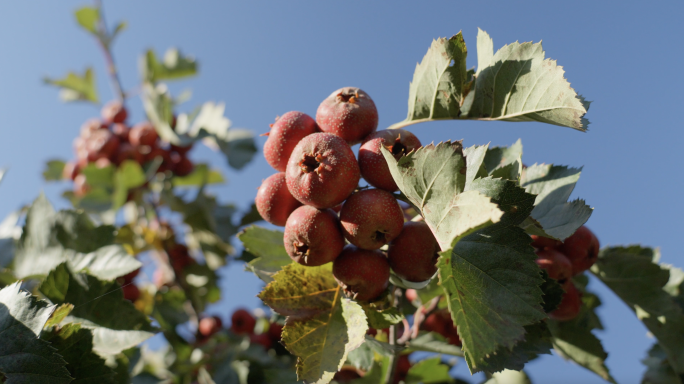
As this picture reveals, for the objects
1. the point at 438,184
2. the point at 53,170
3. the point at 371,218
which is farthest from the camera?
the point at 53,170

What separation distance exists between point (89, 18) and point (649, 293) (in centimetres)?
376

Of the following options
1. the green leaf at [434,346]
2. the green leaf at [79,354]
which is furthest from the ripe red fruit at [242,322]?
the green leaf at [79,354]

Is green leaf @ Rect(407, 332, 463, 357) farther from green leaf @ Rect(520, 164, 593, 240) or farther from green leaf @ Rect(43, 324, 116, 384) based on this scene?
green leaf @ Rect(43, 324, 116, 384)

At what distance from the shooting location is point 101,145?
294cm

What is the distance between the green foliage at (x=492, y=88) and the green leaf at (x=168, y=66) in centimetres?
244

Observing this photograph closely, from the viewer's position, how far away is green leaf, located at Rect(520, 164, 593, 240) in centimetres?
123

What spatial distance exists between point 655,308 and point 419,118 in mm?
1162

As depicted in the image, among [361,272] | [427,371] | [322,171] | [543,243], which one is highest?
[322,171]

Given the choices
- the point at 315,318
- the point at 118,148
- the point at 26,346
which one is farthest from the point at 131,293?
the point at 315,318

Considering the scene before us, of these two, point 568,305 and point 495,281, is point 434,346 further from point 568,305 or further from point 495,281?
point 495,281

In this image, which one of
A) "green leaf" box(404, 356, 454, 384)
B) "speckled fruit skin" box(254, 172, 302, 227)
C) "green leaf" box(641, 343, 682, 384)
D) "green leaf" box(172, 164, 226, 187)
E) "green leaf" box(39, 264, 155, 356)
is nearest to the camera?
"speckled fruit skin" box(254, 172, 302, 227)

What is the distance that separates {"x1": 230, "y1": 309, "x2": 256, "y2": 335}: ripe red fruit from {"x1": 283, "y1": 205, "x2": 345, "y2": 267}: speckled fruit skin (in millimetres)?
1888

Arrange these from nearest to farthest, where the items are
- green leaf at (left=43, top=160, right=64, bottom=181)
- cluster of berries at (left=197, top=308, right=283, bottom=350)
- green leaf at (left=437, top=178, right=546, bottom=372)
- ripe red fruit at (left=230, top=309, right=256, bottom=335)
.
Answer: green leaf at (left=437, top=178, right=546, bottom=372)
cluster of berries at (left=197, top=308, right=283, bottom=350)
ripe red fruit at (left=230, top=309, right=256, bottom=335)
green leaf at (left=43, top=160, right=64, bottom=181)

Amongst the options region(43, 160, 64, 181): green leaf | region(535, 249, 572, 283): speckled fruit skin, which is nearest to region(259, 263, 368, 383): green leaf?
region(535, 249, 572, 283): speckled fruit skin
